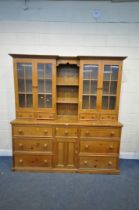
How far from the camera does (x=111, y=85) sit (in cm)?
238

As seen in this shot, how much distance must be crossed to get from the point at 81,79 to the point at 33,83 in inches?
31.0

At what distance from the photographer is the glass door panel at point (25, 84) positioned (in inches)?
91.9

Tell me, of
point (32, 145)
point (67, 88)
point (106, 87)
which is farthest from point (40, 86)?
point (106, 87)

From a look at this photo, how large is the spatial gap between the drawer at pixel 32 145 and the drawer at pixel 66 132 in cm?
22

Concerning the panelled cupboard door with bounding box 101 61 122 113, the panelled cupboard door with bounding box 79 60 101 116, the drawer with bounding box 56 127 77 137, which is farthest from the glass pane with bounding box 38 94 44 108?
the panelled cupboard door with bounding box 101 61 122 113

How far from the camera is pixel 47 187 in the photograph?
2.12 m

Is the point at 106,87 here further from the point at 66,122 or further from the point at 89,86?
the point at 66,122

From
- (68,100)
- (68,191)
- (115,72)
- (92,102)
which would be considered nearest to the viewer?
(68,191)

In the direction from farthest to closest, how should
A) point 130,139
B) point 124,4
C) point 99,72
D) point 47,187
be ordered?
1. point 130,139
2. point 124,4
3. point 99,72
4. point 47,187

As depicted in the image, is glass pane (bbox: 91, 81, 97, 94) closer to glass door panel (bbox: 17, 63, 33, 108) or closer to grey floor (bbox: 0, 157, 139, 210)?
glass door panel (bbox: 17, 63, 33, 108)

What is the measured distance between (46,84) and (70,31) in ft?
3.59

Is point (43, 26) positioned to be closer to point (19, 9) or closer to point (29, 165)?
point (19, 9)

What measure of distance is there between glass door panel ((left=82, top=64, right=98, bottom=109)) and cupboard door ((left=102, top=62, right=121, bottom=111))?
0.14m

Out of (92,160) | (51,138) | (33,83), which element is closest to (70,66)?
(33,83)
